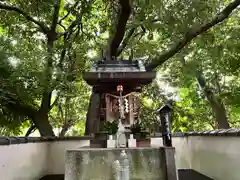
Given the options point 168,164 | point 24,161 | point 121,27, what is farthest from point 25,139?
point 121,27

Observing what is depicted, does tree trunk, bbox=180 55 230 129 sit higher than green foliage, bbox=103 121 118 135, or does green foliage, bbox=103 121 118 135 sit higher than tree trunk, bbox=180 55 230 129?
tree trunk, bbox=180 55 230 129

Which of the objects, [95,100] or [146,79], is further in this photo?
[95,100]

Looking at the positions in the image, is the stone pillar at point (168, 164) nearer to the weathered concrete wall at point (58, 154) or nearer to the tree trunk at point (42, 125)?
the weathered concrete wall at point (58, 154)

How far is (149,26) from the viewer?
7203 mm

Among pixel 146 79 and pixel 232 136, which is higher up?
pixel 146 79

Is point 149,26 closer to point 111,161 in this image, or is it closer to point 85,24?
point 85,24

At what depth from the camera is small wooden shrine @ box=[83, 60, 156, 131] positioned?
5664 mm

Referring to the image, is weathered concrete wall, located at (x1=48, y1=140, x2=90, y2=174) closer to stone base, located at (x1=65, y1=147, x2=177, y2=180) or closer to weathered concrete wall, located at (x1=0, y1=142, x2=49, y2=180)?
weathered concrete wall, located at (x1=0, y1=142, x2=49, y2=180)

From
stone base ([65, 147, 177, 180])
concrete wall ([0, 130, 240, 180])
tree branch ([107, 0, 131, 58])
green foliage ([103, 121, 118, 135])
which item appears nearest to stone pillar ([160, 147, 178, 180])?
stone base ([65, 147, 177, 180])

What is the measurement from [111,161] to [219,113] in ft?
19.9

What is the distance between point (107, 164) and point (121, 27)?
4027mm

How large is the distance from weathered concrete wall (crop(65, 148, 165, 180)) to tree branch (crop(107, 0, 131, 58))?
351cm

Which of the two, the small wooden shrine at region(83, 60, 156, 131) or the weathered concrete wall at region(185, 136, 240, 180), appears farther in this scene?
the small wooden shrine at region(83, 60, 156, 131)

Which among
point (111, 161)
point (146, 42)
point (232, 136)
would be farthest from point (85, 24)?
point (232, 136)
